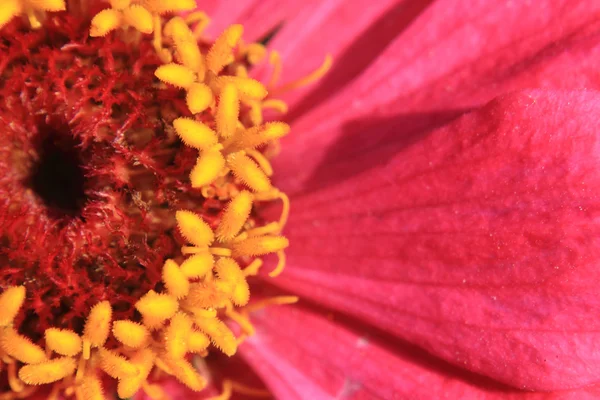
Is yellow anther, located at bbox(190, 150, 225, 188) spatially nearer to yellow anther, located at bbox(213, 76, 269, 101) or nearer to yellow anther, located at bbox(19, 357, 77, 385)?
yellow anther, located at bbox(213, 76, 269, 101)

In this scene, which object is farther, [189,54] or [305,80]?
[305,80]

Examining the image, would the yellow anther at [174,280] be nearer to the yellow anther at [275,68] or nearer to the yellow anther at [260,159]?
the yellow anther at [260,159]

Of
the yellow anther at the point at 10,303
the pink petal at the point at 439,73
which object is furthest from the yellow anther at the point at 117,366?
the pink petal at the point at 439,73

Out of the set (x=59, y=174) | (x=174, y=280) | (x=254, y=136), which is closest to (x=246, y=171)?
(x=254, y=136)

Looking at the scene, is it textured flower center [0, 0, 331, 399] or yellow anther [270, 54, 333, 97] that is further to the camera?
yellow anther [270, 54, 333, 97]

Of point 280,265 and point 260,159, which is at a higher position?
point 260,159

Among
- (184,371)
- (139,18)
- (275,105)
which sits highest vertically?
(139,18)

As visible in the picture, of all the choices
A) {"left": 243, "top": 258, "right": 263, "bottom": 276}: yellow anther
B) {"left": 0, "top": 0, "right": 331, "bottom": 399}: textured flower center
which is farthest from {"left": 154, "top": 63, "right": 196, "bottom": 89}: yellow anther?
{"left": 243, "top": 258, "right": 263, "bottom": 276}: yellow anther

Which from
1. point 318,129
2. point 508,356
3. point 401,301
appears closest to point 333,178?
point 318,129

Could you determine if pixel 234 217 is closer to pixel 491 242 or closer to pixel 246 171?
pixel 246 171
